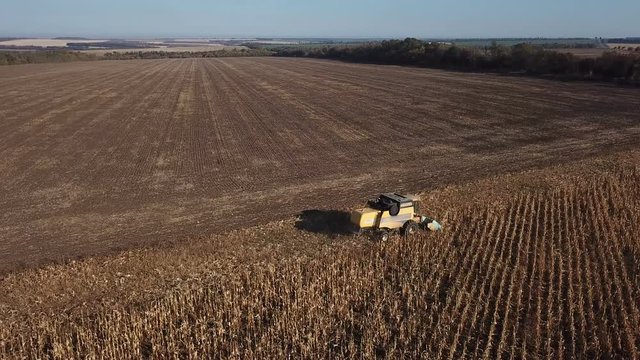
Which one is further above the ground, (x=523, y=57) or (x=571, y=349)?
(x=523, y=57)

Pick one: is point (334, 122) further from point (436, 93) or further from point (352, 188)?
point (436, 93)

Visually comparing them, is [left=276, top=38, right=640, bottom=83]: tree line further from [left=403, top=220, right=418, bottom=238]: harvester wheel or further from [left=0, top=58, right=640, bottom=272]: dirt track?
[left=403, top=220, right=418, bottom=238]: harvester wheel

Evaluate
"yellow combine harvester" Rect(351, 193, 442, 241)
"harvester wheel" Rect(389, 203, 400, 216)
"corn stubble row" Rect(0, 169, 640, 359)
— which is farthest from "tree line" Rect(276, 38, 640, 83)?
"harvester wheel" Rect(389, 203, 400, 216)

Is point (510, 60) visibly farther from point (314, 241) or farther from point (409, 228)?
point (314, 241)

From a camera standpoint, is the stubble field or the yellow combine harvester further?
the yellow combine harvester

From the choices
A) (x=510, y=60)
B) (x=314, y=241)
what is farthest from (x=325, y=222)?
(x=510, y=60)

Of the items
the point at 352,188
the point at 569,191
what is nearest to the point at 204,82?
the point at 352,188
